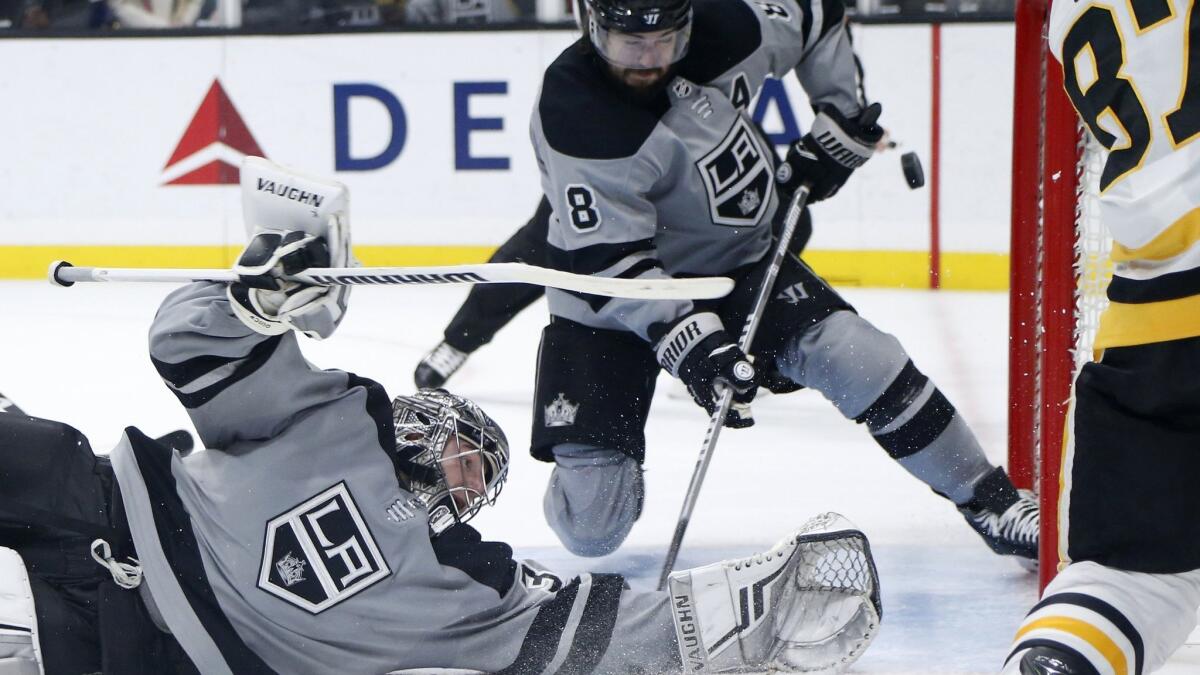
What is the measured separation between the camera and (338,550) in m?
1.82

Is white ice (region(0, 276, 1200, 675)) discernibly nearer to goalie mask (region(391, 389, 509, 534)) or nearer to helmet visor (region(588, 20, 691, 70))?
goalie mask (region(391, 389, 509, 534))

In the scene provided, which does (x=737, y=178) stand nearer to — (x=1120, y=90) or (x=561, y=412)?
(x=561, y=412)

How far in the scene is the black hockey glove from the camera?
2.67m

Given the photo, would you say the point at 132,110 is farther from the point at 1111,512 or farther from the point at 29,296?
the point at 1111,512

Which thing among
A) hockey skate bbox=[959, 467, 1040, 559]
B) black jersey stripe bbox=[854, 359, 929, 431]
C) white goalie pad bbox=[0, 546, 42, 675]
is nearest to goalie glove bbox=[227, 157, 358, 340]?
white goalie pad bbox=[0, 546, 42, 675]

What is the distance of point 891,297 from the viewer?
5.27 metres

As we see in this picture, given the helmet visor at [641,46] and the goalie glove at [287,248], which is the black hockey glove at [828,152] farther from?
the goalie glove at [287,248]

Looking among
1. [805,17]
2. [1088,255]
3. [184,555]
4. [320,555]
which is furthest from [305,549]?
[805,17]

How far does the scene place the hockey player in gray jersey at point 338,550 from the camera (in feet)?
5.88

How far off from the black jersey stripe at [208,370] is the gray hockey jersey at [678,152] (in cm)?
70

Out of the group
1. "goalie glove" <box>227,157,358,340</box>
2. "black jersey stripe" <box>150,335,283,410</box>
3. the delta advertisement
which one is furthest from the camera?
the delta advertisement

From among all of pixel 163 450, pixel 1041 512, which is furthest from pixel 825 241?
pixel 163 450

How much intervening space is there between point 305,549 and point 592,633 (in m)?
0.37

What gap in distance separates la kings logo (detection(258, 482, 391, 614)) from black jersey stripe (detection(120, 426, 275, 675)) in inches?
2.7
